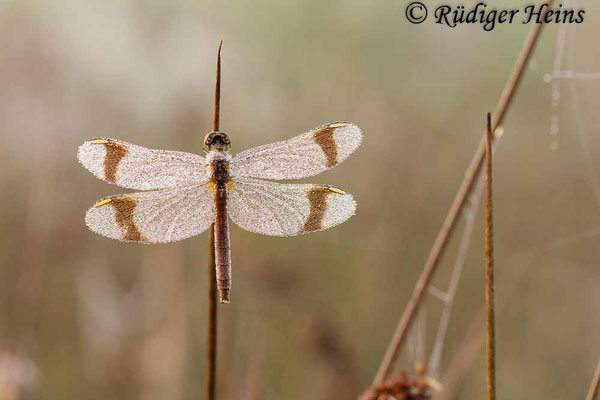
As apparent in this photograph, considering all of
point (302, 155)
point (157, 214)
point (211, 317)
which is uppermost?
point (302, 155)

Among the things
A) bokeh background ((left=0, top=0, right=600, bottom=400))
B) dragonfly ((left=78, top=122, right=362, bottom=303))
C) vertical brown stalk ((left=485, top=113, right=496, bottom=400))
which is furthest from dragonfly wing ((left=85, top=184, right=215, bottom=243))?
bokeh background ((left=0, top=0, right=600, bottom=400))

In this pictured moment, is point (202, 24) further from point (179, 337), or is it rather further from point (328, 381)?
point (328, 381)

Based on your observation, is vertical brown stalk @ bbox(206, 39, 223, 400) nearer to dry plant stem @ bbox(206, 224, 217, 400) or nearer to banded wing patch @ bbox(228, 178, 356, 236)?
dry plant stem @ bbox(206, 224, 217, 400)

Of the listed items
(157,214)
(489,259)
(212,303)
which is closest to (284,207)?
(157,214)

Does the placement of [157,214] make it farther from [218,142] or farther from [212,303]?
[212,303]

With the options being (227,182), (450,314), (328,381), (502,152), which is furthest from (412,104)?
(227,182)

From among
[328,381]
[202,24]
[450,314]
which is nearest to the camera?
[328,381]

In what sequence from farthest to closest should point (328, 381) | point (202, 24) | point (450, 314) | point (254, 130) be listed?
point (202, 24)
point (254, 130)
point (450, 314)
point (328, 381)
